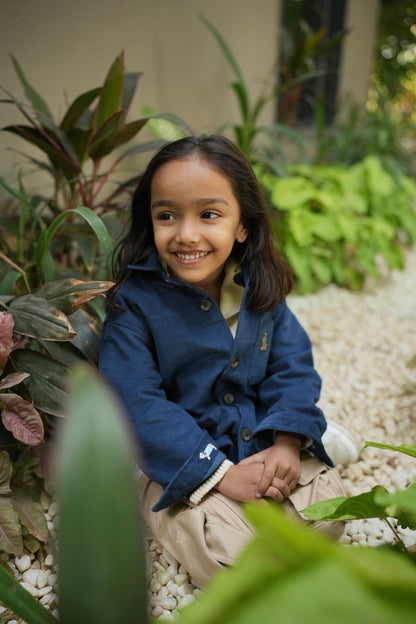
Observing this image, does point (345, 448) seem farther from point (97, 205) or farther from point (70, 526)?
point (70, 526)

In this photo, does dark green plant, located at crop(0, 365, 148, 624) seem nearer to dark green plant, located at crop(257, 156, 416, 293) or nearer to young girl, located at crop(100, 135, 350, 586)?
young girl, located at crop(100, 135, 350, 586)

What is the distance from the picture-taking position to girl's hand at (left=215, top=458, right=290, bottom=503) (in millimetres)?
1271

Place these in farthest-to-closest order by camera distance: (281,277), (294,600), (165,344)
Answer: (281,277), (165,344), (294,600)

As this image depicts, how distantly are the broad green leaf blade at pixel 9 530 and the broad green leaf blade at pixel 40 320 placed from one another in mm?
423

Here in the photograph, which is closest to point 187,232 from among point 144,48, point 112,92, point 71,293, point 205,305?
point 205,305

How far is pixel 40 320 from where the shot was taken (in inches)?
50.1

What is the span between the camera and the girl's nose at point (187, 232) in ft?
4.02

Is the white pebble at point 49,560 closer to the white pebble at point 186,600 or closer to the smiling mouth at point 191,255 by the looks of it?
the white pebble at point 186,600

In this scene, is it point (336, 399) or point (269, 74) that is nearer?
point (336, 399)

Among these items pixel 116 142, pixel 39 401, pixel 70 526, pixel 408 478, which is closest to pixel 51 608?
pixel 39 401

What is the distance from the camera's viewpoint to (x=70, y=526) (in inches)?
16.7

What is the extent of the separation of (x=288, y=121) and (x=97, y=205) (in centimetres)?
279

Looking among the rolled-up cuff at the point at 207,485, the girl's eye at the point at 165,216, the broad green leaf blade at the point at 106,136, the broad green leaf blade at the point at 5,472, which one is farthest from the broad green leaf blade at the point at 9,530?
the broad green leaf blade at the point at 106,136

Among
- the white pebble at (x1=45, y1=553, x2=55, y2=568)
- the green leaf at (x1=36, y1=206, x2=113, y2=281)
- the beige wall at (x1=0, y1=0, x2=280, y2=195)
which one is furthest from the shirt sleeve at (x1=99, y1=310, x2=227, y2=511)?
the beige wall at (x1=0, y1=0, x2=280, y2=195)
